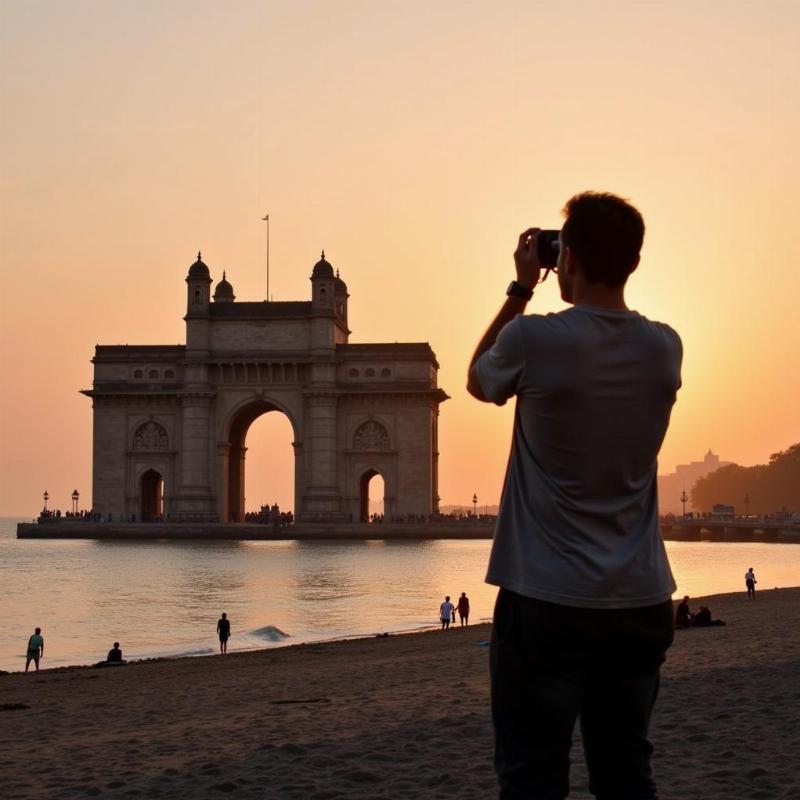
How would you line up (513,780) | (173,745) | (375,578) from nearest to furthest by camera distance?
(513,780) → (173,745) → (375,578)

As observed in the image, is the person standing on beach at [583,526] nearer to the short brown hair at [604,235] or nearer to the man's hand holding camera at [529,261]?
the short brown hair at [604,235]

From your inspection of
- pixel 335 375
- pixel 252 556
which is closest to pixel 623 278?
pixel 252 556

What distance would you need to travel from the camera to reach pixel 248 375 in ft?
325

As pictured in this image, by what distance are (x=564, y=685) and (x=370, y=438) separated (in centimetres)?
9571

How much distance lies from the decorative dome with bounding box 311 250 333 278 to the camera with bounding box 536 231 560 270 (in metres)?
94.9

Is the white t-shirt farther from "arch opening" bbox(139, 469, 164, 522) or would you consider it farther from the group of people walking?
"arch opening" bbox(139, 469, 164, 522)

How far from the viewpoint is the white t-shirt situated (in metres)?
3.97

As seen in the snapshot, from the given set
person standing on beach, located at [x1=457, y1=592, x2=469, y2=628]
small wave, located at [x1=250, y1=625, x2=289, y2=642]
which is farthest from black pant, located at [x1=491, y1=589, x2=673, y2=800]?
person standing on beach, located at [x1=457, y1=592, x2=469, y2=628]

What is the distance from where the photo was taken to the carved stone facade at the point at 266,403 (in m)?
98.1

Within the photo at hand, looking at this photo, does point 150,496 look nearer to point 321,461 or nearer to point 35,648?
point 321,461

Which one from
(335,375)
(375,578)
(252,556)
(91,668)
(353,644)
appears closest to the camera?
(91,668)

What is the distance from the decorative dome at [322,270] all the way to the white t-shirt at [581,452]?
95.1 meters

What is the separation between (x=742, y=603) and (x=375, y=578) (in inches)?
864

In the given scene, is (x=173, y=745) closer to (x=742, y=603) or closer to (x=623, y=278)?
(x=623, y=278)
